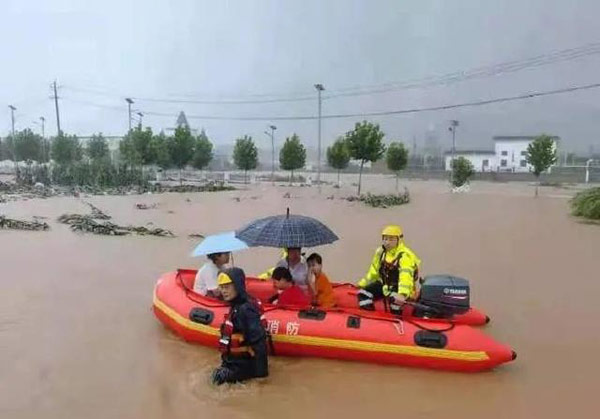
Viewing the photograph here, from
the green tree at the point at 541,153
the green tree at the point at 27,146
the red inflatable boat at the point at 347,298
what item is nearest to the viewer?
the red inflatable boat at the point at 347,298

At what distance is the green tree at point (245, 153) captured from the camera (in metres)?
49.4

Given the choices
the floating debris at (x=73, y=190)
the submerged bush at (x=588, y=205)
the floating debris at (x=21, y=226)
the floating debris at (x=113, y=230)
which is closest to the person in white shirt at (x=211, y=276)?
the floating debris at (x=113, y=230)

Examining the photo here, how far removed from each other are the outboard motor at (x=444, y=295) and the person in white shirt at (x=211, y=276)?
7.37 feet

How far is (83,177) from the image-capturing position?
38.3 metres

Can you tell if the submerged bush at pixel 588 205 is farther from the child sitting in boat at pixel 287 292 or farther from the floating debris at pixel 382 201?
the child sitting in boat at pixel 287 292

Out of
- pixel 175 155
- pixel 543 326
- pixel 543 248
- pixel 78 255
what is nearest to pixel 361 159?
pixel 175 155

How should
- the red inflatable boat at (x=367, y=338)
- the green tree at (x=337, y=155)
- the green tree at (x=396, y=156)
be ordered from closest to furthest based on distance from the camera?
the red inflatable boat at (x=367, y=338) → the green tree at (x=396, y=156) → the green tree at (x=337, y=155)

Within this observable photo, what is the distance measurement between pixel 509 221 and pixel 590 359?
50.1ft

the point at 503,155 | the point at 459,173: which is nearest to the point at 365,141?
the point at 459,173

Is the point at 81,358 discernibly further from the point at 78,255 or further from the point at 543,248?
the point at 543,248

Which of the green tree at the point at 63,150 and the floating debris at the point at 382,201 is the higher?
the green tree at the point at 63,150

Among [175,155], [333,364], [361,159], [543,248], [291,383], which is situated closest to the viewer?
[291,383]

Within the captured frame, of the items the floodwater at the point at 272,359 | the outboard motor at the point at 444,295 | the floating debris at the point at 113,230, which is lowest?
the floodwater at the point at 272,359

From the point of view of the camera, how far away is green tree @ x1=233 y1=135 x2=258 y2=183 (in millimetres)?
49438
